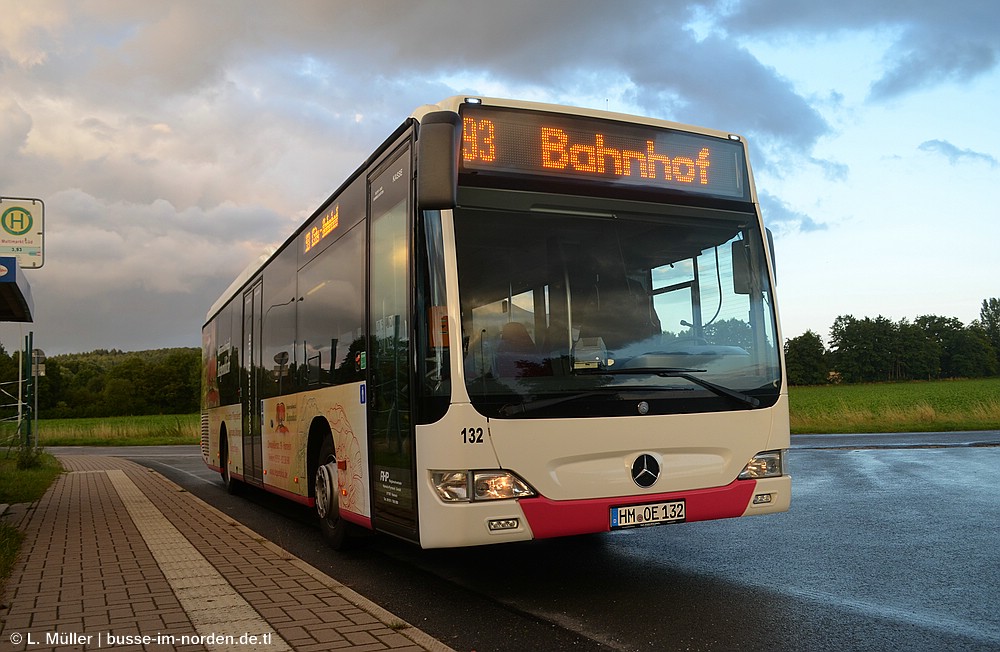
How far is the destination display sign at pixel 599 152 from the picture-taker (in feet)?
19.1

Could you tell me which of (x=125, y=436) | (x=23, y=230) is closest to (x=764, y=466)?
(x=23, y=230)

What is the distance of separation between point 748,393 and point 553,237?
1737 millimetres

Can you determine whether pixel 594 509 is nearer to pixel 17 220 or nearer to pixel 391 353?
pixel 391 353

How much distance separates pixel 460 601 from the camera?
588cm

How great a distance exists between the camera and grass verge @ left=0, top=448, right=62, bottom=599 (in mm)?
7385

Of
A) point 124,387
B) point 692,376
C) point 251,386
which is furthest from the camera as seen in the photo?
point 124,387

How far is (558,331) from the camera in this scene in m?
5.53

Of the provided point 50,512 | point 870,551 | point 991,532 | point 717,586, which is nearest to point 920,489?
point 991,532

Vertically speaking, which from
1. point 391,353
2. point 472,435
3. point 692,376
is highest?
point 391,353

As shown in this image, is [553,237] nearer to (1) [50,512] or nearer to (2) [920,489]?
(2) [920,489]

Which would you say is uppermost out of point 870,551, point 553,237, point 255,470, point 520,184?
point 520,184

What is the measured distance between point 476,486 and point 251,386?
706 cm

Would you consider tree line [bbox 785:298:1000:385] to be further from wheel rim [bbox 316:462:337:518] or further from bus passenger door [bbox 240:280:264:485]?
wheel rim [bbox 316:462:337:518]

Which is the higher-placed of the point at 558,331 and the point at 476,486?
the point at 558,331
